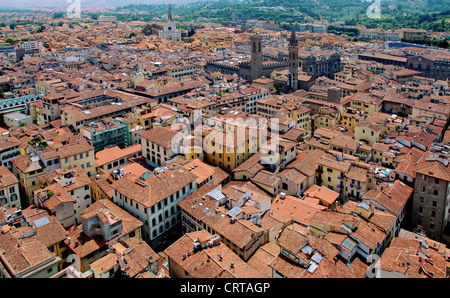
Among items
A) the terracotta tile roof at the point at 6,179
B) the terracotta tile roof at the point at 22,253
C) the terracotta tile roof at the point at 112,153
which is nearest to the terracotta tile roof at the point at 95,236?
the terracotta tile roof at the point at 22,253

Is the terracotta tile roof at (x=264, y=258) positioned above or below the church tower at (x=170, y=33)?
below

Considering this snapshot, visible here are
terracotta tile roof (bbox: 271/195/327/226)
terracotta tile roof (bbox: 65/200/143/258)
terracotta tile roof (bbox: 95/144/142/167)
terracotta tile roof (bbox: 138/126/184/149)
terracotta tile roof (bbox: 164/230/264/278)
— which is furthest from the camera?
terracotta tile roof (bbox: 95/144/142/167)

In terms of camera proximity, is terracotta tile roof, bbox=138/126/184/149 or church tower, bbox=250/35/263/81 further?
church tower, bbox=250/35/263/81

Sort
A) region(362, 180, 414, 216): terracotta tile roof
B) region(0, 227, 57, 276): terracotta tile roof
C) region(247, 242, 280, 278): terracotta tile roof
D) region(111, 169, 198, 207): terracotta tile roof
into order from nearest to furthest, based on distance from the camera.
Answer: region(0, 227, 57, 276): terracotta tile roof < region(247, 242, 280, 278): terracotta tile roof < region(111, 169, 198, 207): terracotta tile roof < region(362, 180, 414, 216): terracotta tile roof

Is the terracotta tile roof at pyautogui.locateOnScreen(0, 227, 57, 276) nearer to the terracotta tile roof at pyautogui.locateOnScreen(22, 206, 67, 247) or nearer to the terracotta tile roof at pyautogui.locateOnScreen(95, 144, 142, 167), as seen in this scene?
the terracotta tile roof at pyautogui.locateOnScreen(22, 206, 67, 247)

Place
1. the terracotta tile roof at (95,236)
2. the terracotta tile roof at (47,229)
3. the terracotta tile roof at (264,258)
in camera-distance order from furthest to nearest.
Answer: the terracotta tile roof at (95,236), the terracotta tile roof at (47,229), the terracotta tile roof at (264,258)

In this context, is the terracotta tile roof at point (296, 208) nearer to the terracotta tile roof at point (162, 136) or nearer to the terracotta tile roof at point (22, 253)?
the terracotta tile roof at point (162, 136)

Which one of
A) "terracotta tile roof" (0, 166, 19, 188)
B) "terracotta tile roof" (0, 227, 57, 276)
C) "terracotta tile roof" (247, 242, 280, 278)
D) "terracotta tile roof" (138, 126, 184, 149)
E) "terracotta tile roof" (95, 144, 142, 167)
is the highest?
"terracotta tile roof" (138, 126, 184, 149)

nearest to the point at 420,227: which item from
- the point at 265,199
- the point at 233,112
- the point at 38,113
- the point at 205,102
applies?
the point at 265,199

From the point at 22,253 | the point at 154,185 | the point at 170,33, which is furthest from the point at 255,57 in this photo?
the point at 170,33

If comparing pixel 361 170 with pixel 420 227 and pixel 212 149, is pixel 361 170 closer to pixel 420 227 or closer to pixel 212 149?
pixel 420 227

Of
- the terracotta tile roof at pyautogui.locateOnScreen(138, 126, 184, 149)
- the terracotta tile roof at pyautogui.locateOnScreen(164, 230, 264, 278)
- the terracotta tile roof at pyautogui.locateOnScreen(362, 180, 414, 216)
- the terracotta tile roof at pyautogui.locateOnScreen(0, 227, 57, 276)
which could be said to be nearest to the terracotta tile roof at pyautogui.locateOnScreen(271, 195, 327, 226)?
the terracotta tile roof at pyautogui.locateOnScreen(362, 180, 414, 216)

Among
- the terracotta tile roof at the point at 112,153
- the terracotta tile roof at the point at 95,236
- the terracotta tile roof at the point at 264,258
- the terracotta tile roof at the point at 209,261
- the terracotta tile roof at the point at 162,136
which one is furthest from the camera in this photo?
the terracotta tile roof at the point at 112,153

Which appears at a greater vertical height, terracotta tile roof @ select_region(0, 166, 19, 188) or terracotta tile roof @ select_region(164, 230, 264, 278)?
terracotta tile roof @ select_region(0, 166, 19, 188)
